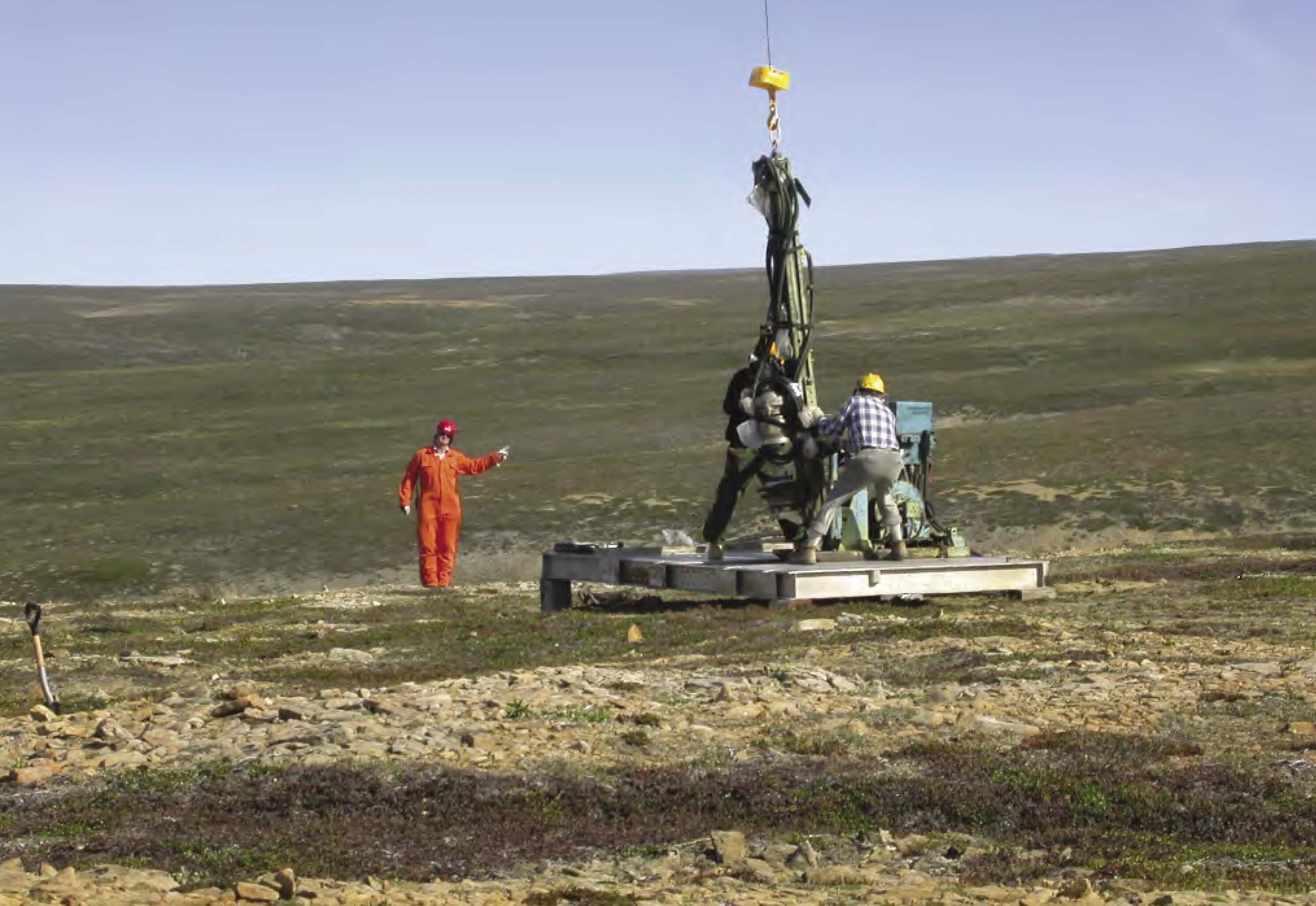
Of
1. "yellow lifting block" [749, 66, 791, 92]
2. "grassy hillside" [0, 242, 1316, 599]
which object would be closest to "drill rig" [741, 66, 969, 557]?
"yellow lifting block" [749, 66, 791, 92]

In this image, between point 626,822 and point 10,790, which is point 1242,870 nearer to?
point 626,822

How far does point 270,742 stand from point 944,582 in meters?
10.9

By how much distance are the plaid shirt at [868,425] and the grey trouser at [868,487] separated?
0.08 metres

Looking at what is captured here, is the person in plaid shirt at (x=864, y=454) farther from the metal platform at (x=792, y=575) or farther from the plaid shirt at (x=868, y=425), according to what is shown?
the metal platform at (x=792, y=575)

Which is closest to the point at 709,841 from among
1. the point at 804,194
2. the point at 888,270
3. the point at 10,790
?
the point at 10,790

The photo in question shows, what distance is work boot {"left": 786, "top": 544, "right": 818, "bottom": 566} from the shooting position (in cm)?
2445

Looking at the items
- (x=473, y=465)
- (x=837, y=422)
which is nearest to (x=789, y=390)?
(x=837, y=422)

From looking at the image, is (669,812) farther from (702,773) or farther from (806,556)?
(806,556)

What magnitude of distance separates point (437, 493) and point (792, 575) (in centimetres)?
915

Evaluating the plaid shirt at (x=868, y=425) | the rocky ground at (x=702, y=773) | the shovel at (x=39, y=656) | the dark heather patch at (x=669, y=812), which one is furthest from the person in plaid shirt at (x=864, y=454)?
the shovel at (x=39, y=656)

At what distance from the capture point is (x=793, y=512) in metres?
25.9

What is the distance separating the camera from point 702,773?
560 inches

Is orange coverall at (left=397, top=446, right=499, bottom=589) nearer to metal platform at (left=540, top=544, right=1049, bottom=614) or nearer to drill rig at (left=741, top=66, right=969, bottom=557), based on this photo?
metal platform at (left=540, top=544, right=1049, bottom=614)

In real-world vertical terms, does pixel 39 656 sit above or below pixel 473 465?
below
